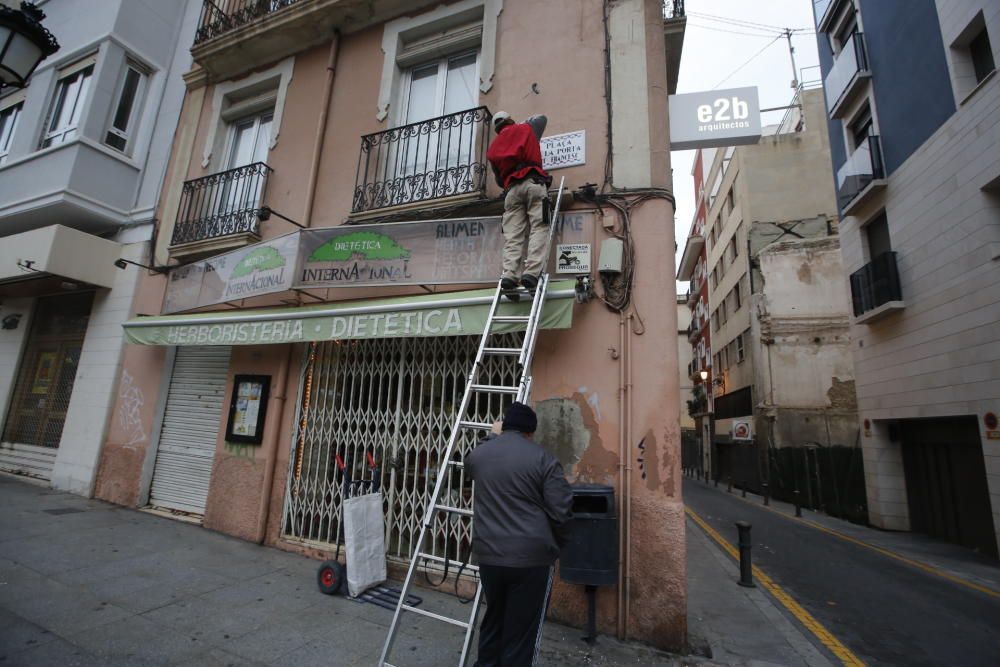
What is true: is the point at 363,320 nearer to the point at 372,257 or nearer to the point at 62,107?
the point at 372,257

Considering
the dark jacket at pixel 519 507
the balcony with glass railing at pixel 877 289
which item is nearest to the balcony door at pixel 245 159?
the dark jacket at pixel 519 507

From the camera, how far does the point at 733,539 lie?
9.22 meters

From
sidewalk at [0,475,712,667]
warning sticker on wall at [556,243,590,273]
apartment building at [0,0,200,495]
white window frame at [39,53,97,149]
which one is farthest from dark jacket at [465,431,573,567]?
white window frame at [39,53,97,149]

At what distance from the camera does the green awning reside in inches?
181

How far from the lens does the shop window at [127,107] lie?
8.71m

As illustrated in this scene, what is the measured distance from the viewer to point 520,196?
4.65 metres

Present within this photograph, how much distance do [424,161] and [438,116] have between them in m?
0.73

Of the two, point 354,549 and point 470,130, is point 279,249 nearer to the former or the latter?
point 470,130

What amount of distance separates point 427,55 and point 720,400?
77.0ft

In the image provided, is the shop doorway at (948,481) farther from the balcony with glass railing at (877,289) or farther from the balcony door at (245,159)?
the balcony door at (245,159)

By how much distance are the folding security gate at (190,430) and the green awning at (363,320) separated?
0.74 meters

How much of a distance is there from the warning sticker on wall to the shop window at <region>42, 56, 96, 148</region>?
9.41 metres

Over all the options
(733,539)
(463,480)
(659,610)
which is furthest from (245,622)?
(733,539)

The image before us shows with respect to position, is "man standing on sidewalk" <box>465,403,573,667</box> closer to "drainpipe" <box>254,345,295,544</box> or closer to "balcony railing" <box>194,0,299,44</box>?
"drainpipe" <box>254,345,295,544</box>
